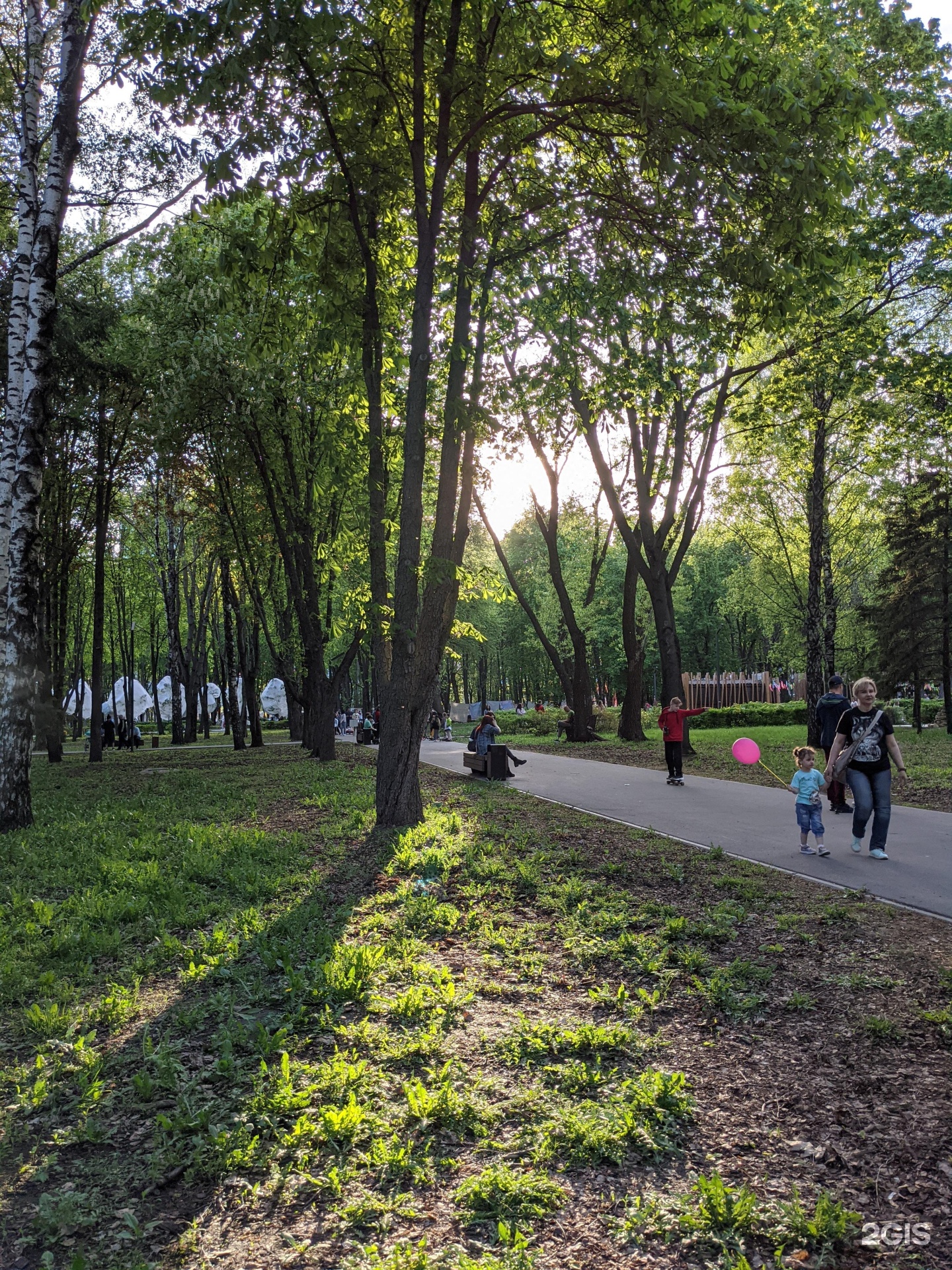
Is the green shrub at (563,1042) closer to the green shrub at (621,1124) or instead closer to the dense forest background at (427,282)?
the green shrub at (621,1124)

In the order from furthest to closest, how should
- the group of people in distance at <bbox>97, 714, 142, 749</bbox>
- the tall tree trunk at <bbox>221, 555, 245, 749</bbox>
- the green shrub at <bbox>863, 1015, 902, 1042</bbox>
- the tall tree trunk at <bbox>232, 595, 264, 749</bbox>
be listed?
the group of people in distance at <bbox>97, 714, 142, 749</bbox> < the tall tree trunk at <bbox>232, 595, 264, 749</bbox> < the tall tree trunk at <bbox>221, 555, 245, 749</bbox> < the green shrub at <bbox>863, 1015, 902, 1042</bbox>

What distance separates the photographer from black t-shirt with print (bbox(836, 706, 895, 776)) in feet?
26.8

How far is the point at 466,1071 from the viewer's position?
3873 millimetres

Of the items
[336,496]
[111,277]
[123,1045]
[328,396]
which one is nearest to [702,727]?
[336,496]

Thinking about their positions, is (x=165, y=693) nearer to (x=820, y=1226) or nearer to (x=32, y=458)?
(x=32, y=458)

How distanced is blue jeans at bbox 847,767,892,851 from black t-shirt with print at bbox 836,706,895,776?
0.20ft

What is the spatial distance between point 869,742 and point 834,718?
4.69 metres

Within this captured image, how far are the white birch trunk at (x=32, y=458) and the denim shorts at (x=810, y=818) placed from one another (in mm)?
9492

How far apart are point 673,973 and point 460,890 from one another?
2276mm

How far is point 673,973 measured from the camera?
5.11 meters

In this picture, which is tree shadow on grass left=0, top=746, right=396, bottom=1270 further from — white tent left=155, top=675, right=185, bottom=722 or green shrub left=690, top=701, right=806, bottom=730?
white tent left=155, top=675, right=185, bottom=722

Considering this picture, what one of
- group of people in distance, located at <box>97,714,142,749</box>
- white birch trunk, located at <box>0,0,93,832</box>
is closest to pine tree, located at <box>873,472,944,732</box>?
white birch trunk, located at <box>0,0,93,832</box>

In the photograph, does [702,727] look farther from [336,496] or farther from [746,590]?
[336,496]

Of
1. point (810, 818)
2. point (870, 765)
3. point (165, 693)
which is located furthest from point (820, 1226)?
point (165, 693)
